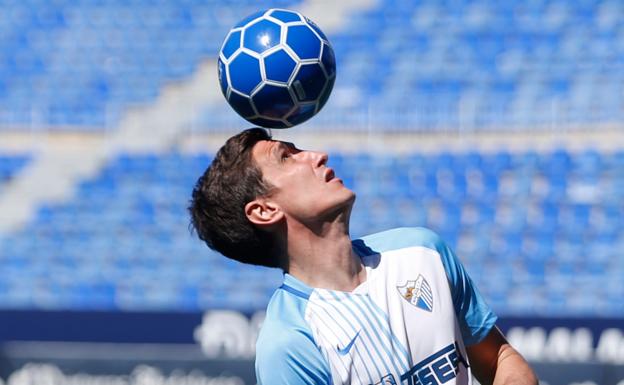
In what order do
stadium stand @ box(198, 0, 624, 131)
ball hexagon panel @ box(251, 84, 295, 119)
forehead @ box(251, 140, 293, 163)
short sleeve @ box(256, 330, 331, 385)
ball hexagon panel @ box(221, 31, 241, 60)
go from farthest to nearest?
stadium stand @ box(198, 0, 624, 131) → ball hexagon panel @ box(221, 31, 241, 60) → ball hexagon panel @ box(251, 84, 295, 119) → forehead @ box(251, 140, 293, 163) → short sleeve @ box(256, 330, 331, 385)

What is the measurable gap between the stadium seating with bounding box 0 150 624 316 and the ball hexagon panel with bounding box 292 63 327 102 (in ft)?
18.1

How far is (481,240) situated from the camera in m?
9.40

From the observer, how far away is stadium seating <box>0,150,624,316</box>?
9117 millimetres

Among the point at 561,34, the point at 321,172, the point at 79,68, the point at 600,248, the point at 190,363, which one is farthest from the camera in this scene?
the point at 79,68

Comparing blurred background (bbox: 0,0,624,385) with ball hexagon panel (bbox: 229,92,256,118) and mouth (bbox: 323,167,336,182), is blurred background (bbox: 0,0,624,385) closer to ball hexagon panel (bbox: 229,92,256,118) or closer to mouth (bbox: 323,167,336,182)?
ball hexagon panel (bbox: 229,92,256,118)

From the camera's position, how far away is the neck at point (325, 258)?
309 cm

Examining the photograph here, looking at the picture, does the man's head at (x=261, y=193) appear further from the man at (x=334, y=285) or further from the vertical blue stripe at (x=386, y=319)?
the vertical blue stripe at (x=386, y=319)

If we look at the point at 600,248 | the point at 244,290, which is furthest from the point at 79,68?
the point at 600,248

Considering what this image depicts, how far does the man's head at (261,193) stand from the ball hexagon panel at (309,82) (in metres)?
0.48

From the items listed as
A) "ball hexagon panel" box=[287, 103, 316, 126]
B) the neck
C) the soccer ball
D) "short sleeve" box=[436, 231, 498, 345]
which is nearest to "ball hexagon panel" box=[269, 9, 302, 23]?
the soccer ball

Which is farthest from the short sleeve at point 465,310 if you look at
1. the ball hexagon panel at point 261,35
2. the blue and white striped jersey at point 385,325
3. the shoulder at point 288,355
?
the ball hexagon panel at point 261,35

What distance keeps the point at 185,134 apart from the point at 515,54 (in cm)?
347

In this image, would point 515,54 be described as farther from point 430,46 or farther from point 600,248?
point 600,248

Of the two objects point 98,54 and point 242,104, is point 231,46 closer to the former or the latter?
point 242,104
